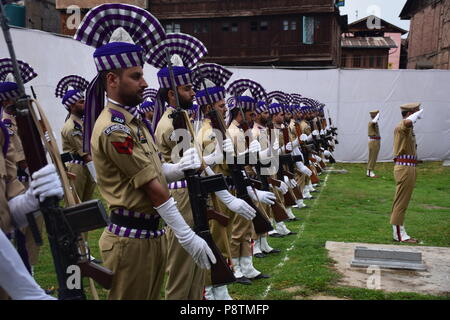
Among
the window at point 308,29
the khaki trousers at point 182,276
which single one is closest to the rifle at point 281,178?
the khaki trousers at point 182,276

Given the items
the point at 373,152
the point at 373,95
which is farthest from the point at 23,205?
the point at 373,95

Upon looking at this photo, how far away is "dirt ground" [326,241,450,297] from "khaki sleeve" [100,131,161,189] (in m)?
3.58

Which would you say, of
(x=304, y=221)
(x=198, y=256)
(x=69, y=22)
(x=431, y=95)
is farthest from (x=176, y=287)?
(x=69, y=22)

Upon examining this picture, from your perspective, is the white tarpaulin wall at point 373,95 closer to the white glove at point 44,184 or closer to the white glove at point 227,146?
the white glove at point 227,146

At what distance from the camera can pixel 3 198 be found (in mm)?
2607

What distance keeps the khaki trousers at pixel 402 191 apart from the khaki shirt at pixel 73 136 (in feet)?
16.5

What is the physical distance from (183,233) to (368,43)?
130 feet

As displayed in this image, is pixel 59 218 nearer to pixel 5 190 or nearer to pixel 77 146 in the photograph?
pixel 5 190

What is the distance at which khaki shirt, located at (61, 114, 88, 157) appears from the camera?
7.16 m

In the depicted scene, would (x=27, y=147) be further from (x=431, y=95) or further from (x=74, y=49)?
(x=431, y=95)

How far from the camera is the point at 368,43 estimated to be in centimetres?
3966

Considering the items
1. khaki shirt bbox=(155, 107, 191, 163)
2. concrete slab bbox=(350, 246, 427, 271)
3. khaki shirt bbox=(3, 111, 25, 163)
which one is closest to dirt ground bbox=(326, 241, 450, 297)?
concrete slab bbox=(350, 246, 427, 271)

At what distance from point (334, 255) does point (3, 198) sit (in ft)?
17.3

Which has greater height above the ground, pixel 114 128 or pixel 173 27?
pixel 173 27
